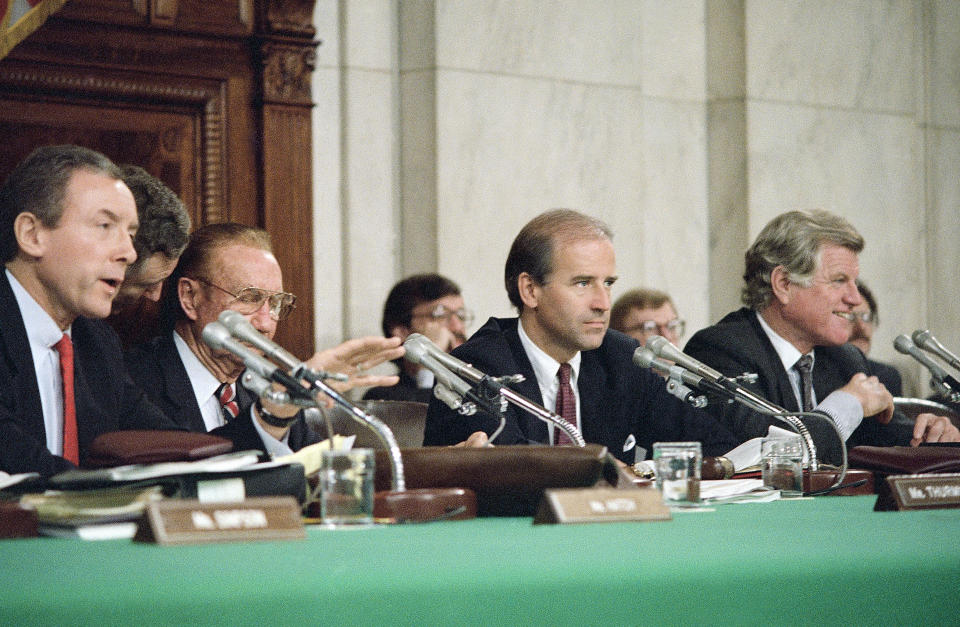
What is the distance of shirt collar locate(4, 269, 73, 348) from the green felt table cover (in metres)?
1.07

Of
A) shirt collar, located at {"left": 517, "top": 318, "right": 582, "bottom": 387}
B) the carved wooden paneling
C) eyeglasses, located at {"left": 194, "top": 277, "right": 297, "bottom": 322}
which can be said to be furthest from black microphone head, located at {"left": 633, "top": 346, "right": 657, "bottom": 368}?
the carved wooden paneling

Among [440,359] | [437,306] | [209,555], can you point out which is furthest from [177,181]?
[209,555]

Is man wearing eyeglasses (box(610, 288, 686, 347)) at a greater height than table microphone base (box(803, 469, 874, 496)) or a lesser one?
greater

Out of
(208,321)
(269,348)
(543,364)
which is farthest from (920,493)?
(208,321)

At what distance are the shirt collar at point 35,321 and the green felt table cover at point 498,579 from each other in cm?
107

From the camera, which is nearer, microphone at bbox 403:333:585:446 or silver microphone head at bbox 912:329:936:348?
microphone at bbox 403:333:585:446

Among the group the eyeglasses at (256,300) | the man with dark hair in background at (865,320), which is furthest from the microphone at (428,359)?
the man with dark hair in background at (865,320)

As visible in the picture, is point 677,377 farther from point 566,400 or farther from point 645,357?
point 566,400

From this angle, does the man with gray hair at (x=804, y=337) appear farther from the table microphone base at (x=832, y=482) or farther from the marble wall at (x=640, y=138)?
the marble wall at (x=640, y=138)

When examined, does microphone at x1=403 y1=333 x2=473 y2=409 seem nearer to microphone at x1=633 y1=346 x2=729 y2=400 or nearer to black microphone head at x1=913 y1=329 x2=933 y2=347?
microphone at x1=633 y1=346 x2=729 y2=400

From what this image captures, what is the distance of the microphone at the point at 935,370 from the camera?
3.40 meters

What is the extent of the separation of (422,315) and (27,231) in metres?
2.31

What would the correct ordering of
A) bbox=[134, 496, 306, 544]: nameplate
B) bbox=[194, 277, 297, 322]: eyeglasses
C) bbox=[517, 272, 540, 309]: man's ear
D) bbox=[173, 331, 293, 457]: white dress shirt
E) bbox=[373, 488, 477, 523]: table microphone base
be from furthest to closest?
bbox=[517, 272, 540, 309]: man's ear
bbox=[194, 277, 297, 322]: eyeglasses
bbox=[173, 331, 293, 457]: white dress shirt
bbox=[373, 488, 477, 523]: table microphone base
bbox=[134, 496, 306, 544]: nameplate

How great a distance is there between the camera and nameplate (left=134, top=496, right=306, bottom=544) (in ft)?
5.32
